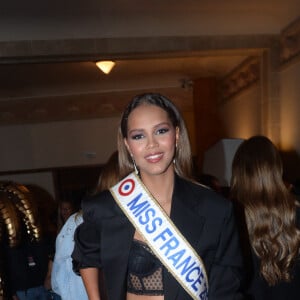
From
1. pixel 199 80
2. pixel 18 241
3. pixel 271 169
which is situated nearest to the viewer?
pixel 271 169

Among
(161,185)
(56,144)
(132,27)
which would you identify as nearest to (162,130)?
(161,185)

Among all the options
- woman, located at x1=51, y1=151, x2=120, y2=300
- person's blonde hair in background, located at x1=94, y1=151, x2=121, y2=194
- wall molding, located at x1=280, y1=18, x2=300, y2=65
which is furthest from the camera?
wall molding, located at x1=280, y1=18, x2=300, y2=65

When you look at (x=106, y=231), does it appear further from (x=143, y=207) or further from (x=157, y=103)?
(x=157, y=103)

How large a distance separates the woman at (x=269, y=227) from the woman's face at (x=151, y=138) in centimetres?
64

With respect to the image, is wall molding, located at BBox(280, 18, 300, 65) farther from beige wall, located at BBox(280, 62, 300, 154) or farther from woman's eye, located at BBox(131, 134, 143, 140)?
woman's eye, located at BBox(131, 134, 143, 140)

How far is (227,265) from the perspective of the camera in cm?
116

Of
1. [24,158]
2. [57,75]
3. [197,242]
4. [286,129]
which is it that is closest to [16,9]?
[57,75]

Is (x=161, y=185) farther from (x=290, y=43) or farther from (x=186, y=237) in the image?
(x=290, y=43)

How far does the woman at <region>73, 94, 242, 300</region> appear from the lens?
3.69 ft

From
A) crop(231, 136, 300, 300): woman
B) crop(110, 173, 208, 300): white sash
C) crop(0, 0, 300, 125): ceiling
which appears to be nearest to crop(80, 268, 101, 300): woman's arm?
crop(110, 173, 208, 300): white sash

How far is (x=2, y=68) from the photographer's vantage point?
4992 millimetres

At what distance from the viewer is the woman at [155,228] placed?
1.12 m

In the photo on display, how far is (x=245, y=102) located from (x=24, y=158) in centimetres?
480

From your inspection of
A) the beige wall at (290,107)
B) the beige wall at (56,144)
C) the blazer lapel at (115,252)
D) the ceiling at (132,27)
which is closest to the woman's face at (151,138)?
the blazer lapel at (115,252)
